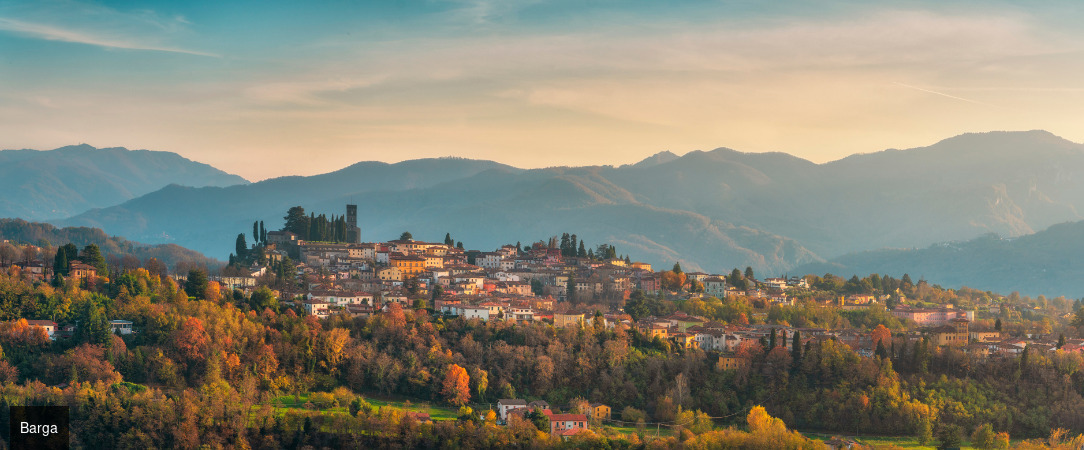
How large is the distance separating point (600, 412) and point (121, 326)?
19.3 m

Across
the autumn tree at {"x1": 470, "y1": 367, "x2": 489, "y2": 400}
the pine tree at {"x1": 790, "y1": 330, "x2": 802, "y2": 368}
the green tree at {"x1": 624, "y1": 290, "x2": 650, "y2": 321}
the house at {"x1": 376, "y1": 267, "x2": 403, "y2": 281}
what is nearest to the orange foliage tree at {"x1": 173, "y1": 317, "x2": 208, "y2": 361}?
the autumn tree at {"x1": 470, "y1": 367, "x2": 489, "y2": 400}

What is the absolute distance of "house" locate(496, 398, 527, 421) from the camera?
4481 cm

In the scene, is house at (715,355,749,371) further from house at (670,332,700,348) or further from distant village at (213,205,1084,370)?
house at (670,332,700,348)

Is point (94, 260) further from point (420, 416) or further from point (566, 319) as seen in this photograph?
point (566, 319)

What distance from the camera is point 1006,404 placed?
47969mm

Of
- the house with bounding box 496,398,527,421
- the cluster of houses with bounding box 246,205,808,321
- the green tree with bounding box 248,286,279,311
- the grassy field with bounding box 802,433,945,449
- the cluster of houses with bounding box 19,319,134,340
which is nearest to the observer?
the grassy field with bounding box 802,433,945,449

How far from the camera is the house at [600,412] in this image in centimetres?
4659

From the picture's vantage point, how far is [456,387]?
4756 centimetres

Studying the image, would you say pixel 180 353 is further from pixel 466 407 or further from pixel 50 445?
pixel 466 407

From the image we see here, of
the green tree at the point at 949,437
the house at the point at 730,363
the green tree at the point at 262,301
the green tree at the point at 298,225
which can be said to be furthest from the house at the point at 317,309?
the green tree at the point at 949,437

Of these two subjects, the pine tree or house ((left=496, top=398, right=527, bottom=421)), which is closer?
house ((left=496, top=398, right=527, bottom=421))

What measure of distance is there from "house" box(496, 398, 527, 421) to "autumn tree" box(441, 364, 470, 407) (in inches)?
71.2

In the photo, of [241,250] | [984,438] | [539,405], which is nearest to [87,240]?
[241,250]

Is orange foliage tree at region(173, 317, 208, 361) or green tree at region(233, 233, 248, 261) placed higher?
green tree at region(233, 233, 248, 261)
